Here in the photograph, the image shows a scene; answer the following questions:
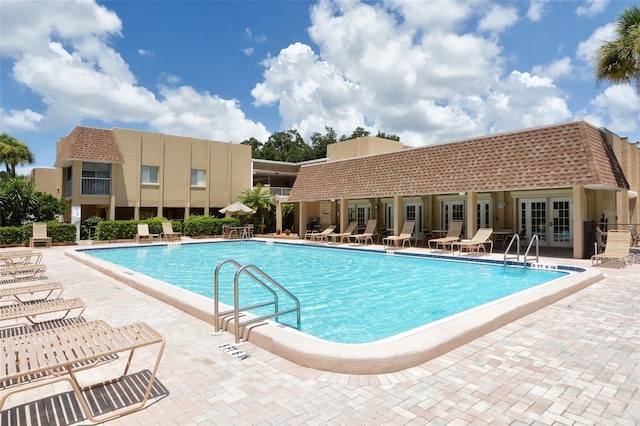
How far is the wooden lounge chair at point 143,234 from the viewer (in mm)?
23781

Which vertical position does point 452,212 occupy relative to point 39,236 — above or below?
above

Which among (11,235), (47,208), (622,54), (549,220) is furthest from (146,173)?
(622,54)

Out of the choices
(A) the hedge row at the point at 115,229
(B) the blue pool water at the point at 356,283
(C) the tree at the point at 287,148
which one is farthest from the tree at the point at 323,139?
(B) the blue pool water at the point at 356,283

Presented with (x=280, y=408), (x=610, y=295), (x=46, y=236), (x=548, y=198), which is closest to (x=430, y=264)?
(x=610, y=295)

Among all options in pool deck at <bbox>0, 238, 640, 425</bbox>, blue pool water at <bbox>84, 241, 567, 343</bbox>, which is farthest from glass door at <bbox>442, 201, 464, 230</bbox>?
pool deck at <bbox>0, 238, 640, 425</bbox>

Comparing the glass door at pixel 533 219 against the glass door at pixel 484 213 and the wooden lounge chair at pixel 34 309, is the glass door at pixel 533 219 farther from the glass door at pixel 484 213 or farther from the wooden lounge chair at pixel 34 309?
the wooden lounge chair at pixel 34 309

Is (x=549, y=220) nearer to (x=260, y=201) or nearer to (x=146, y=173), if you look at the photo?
(x=260, y=201)

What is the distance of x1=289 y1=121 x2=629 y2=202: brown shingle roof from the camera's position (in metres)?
13.8

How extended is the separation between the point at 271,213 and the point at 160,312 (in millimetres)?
24157

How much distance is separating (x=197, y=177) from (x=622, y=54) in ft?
90.6

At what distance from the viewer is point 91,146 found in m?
Result: 26.0

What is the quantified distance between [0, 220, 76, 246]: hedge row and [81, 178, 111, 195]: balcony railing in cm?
446

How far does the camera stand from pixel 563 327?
584 cm

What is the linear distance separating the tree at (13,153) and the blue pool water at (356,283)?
94.5 ft
